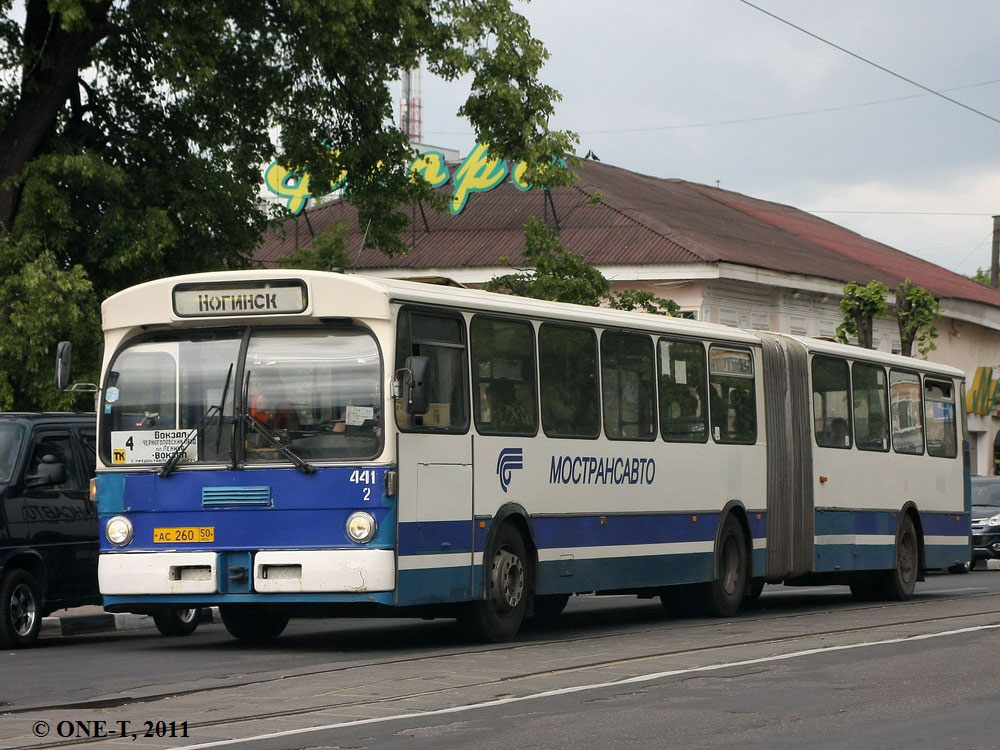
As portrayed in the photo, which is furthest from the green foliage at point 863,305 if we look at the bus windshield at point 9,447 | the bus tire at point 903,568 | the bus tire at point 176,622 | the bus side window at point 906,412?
the bus windshield at point 9,447

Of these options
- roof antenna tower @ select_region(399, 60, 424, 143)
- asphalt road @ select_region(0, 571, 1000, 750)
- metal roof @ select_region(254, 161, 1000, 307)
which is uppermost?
roof antenna tower @ select_region(399, 60, 424, 143)

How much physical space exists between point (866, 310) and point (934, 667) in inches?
1094

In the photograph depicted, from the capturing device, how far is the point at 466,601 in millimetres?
14320

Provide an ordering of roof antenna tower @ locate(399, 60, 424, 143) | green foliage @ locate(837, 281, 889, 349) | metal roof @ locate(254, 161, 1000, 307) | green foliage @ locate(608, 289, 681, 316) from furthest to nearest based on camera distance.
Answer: roof antenna tower @ locate(399, 60, 424, 143)
metal roof @ locate(254, 161, 1000, 307)
green foliage @ locate(837, 281, 889, 349)
green foliage @ locate(608, 289, 681, 316)

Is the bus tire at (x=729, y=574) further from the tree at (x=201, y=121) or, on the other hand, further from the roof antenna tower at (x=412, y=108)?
the roof antenna tower at (x=412, y=108)

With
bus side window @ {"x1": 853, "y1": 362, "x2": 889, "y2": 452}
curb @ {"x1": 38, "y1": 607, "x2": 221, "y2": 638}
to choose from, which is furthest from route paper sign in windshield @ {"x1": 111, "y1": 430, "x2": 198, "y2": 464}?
bus side window @ {"x1": 853, "y1": 362, "x2": 889, "y2": 452}

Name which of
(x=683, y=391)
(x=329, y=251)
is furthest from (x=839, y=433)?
(x=329, y=251)

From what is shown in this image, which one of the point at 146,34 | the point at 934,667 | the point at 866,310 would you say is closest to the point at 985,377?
the point at 866,310

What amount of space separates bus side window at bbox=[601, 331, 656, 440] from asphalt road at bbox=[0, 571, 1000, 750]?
191 cm

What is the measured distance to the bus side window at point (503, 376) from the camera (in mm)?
14602

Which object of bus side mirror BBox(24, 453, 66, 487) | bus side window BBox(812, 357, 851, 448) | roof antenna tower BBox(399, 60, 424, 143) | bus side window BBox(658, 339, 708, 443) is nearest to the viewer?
bus side mirror BBox(24, 453, 66, 487)

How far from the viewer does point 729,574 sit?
18641 millimetres

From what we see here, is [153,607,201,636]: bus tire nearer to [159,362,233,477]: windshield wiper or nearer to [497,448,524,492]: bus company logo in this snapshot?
[159,362,233,477]: windshield wiper

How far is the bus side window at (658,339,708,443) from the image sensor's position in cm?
1752
